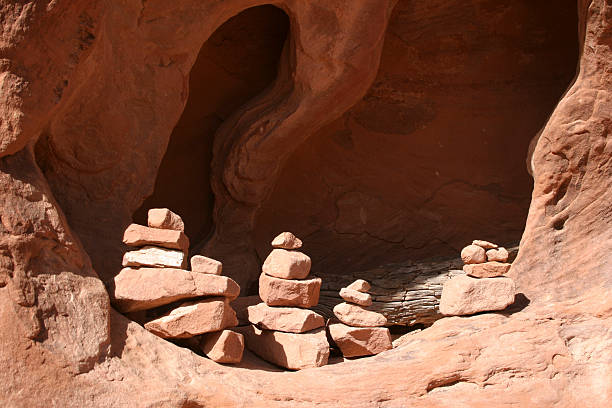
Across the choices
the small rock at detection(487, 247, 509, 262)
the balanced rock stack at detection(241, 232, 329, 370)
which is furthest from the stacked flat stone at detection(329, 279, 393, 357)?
the small rock at detection(487, 247, 509, 262)

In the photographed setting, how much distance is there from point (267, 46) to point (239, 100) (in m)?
0.48

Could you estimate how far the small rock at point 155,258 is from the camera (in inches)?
120

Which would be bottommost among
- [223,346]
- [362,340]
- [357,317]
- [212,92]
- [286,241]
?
[223,346]

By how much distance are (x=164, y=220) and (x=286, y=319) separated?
2.58 ft

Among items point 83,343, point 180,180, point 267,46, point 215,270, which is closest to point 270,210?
point 180,180

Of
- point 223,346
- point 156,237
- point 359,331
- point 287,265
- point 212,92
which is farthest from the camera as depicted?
point 212,92

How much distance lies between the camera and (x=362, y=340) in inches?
133

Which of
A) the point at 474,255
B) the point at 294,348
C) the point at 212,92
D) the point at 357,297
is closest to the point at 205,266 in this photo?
the point at 294,348

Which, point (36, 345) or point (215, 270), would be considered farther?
point (215, 270)

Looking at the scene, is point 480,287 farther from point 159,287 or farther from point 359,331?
point 159,287

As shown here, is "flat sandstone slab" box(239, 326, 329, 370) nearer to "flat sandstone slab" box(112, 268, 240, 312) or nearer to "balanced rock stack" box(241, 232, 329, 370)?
"balanced rock stack" box(241, 232, 329, 370)

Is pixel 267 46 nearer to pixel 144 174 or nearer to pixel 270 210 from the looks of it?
pixel 270 210

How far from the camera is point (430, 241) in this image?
5.11 metres

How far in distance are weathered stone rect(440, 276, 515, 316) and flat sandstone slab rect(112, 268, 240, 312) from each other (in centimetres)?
118
